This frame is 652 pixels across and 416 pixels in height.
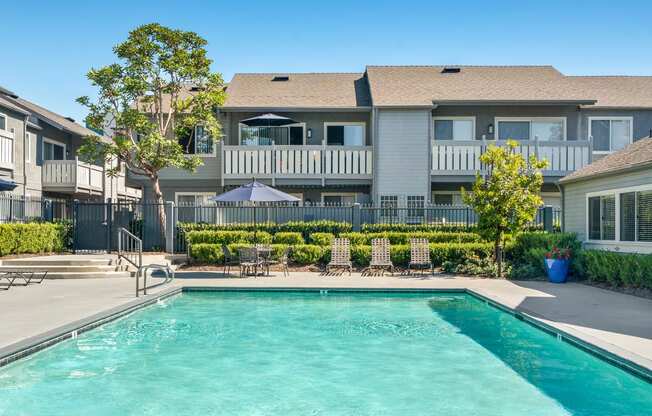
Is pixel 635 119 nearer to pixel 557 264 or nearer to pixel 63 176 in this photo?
pixel 557 264

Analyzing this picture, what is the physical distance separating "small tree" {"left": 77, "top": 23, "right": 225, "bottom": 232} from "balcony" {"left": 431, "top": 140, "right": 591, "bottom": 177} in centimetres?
889

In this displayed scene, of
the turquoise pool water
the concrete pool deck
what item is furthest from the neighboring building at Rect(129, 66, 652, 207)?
the turquoise pool water

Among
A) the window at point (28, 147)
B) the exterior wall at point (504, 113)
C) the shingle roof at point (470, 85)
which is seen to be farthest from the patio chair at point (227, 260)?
the window at point (28, 147)

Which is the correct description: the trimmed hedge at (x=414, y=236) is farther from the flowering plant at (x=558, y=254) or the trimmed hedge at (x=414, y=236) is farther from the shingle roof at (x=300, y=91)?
the shingle roof at (x=300, y=91)

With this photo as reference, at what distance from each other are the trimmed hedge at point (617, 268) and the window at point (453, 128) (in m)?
9.45

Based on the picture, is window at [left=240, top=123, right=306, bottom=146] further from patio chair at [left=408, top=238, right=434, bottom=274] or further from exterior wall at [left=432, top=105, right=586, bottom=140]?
patio chair at [left=408, top=238, right=434, bottom=274]

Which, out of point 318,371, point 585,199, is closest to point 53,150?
point 585,199

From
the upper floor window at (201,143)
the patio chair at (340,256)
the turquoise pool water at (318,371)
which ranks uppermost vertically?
the upper floor window at (201,143)

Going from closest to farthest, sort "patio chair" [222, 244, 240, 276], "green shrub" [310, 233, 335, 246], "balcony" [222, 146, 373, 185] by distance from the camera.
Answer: "patio chair" [222, 244, 240, 276]
"green shrub" [310, 233, 335, 246]
"balcony" [222, 146, 373, 185]

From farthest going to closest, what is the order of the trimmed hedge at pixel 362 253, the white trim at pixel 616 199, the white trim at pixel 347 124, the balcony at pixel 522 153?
the white trim at pixel 347 124, the balcony at pixel 522 153, the trimmed hedge at pixel 362 253, the white trim at pixel 616 199

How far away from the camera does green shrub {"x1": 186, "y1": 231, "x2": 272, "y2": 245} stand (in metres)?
18.9

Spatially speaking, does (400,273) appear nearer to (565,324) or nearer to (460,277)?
(460,277)

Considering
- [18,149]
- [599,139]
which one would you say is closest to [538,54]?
[599,139]

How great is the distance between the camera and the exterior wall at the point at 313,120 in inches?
956
